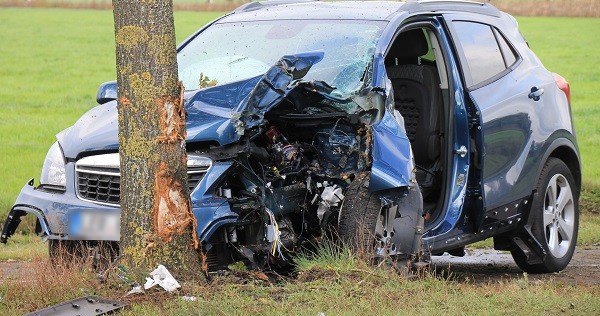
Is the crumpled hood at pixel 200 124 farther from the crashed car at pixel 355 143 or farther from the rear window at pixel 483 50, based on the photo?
the rear window at pixel 483 50

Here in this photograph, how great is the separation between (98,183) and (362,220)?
1608mm

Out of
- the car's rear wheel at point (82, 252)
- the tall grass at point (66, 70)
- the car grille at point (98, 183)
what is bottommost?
the tall grass at point (66, 70)

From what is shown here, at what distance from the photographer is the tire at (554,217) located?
27.4ft

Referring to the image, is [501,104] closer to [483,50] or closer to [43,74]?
[483,50]

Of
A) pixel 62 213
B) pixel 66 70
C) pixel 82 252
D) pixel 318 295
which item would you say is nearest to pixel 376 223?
pixel 318 295

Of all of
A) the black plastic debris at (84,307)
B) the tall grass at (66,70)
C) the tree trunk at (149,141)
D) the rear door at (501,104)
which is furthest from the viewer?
the tall grass at (66,70)

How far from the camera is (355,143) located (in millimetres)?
6852

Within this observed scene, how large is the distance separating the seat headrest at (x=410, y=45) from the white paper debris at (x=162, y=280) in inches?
115

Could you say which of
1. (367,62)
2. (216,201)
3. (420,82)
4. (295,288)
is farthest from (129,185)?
(420,82)

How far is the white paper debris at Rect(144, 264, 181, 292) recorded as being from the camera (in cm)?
601

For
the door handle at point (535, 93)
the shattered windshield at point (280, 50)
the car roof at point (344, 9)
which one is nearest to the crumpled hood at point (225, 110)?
the shattered windshield at point (280, 50)

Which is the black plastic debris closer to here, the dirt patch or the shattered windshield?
the shattered windshield

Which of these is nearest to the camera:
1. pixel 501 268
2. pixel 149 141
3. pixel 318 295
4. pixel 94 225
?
pixel 318 295

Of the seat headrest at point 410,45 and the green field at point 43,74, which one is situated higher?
the seat headrest at point 410,45
